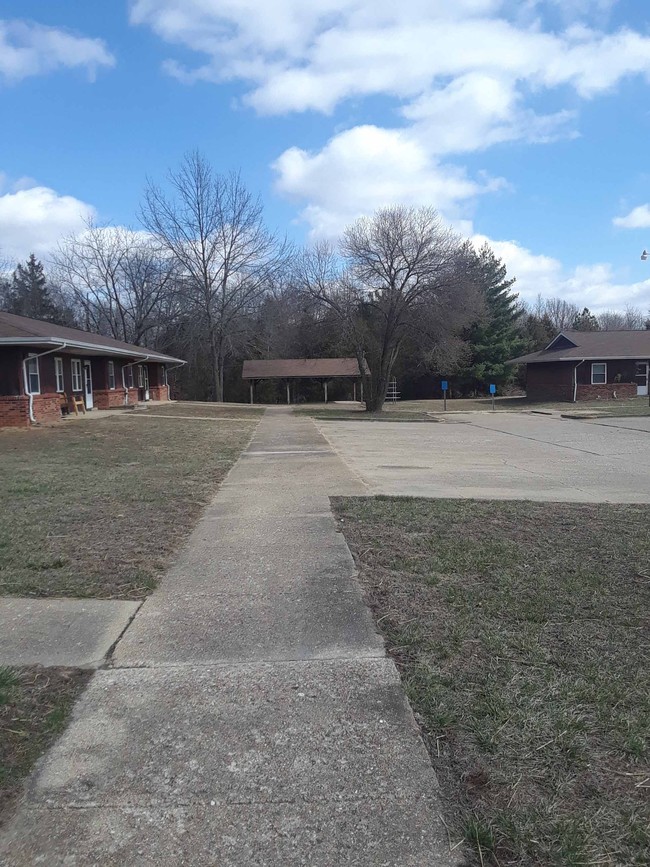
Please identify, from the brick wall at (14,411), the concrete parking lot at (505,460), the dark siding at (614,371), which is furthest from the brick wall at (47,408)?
the dark siding at (614,371)

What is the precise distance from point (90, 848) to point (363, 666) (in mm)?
1657

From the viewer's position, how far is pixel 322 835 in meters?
2.21

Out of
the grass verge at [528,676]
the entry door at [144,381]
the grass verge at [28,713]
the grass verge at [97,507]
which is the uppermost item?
the entry door at [144,381]

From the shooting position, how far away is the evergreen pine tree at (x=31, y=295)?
178 ft

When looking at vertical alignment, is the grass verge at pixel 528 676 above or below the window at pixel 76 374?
below

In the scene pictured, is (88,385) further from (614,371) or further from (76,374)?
(614,371)

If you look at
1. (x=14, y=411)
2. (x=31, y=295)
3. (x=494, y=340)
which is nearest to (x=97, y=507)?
(x=14, y=411)

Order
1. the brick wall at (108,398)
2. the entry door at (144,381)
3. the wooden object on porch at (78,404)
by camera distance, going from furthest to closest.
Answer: the entry door at (144,381), the brick wall at (108,398), the wooden object on porch at (78,404)

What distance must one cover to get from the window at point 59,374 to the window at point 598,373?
Answer: 3175cm

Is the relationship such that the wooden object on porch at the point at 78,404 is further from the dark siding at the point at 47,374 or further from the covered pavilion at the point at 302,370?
the covered pavilion at the point at 302,370

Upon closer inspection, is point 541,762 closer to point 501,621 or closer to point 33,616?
point 501,621

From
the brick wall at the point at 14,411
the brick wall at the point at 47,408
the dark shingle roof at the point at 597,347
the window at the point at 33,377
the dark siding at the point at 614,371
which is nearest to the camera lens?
the brick wall at the point at 14,411

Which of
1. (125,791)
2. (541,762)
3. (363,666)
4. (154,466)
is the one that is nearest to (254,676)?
(363,666)

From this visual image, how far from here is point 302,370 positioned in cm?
4900
